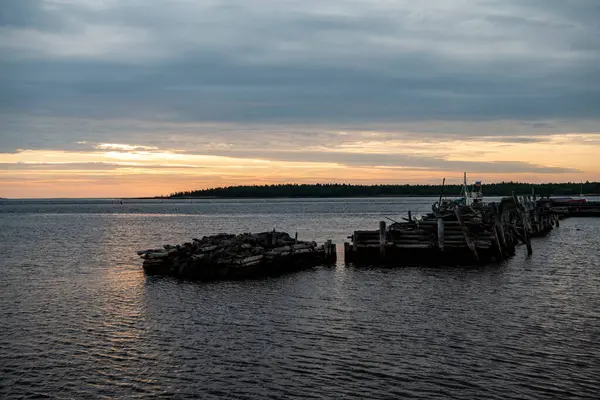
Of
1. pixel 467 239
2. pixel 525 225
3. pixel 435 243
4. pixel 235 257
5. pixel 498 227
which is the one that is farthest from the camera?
pixel 525 225

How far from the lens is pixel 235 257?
32.0 metres

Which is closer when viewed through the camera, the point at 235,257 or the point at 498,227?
the point at 235,257

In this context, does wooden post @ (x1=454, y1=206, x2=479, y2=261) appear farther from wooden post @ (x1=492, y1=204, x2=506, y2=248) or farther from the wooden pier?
wooden post @ (x1=492, y1=204, x2=506, y2=248)

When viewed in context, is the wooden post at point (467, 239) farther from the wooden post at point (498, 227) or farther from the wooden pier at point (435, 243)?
the wooden post at point (498, 227)

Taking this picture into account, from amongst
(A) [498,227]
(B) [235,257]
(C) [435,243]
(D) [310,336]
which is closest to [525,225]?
(A) [498,227]

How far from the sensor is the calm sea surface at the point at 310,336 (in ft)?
47.6

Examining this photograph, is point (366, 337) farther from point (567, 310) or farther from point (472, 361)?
point (567, 310)

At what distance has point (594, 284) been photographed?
28.3 m

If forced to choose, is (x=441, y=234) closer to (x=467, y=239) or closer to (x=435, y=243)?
(x=435, y=243)

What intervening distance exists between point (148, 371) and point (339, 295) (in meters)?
11.6

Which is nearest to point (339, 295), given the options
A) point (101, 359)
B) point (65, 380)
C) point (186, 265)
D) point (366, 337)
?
point (366, 337)

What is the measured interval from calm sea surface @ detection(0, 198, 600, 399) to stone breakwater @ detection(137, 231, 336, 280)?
1.48 m

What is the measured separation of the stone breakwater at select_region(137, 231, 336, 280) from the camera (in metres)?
31.6

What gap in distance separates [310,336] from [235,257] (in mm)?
13681
